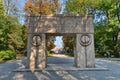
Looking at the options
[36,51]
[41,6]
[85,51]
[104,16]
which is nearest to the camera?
[36,51]

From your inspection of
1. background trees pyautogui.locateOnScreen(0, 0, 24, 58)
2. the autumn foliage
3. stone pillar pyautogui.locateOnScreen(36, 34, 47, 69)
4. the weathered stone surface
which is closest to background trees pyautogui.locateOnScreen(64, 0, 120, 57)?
the autumn foliage

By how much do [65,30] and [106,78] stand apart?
473 centimetres

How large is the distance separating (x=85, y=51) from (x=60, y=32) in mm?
2024

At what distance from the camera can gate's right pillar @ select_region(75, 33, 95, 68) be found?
12.1m

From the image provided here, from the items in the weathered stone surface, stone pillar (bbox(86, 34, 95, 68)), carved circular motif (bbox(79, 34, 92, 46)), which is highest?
the weathered stone surface

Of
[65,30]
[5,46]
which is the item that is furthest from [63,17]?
[5,46]

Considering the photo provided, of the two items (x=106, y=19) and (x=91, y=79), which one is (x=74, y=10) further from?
(x=91, y=79)

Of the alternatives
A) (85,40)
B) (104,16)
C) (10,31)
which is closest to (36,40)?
(85,40)

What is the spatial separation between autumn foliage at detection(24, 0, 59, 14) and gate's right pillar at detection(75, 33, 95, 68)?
1536 centimetres

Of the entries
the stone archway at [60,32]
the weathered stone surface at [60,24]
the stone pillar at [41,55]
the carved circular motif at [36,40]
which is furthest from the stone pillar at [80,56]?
the carved circular motif at [36,40]

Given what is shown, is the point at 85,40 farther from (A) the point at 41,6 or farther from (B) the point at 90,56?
(A) the point at 41,6

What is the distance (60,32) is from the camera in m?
12.2

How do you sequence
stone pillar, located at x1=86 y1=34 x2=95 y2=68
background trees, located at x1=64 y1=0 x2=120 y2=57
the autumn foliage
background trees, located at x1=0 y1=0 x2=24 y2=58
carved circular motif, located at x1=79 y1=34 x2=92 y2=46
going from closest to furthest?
stone pillar, located at x1=86 y1=34 x2=95 y2=68, carved circular motif, located at x1=79 y1=34 x2=92 y2=46, the autumn foliage, background trees, located at x1=0 y1=0 x2=24 y2=58, background trees, located at x1=64 y1=0 x2=120 y2=57

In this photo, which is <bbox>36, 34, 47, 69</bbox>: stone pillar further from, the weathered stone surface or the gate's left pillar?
the weathered stone surface
